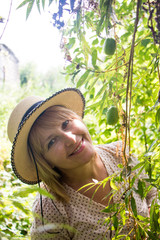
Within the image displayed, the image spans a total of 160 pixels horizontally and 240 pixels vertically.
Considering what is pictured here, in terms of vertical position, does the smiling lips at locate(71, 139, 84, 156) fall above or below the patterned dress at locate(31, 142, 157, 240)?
above

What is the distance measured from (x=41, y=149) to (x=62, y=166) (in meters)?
0.11

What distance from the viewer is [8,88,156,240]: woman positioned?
102 cm

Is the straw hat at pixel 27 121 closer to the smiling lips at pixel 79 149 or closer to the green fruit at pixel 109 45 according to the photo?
the smiling lips at pixel 79 149

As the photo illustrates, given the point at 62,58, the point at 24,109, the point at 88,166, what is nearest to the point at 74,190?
the point at 88,166

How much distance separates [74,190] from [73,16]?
0.73 meters

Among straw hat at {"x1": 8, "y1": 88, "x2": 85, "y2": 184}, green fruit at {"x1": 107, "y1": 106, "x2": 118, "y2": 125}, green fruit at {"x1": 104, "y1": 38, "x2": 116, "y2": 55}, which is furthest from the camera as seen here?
straw hat at {"x1": 8, "y1": 88, "x2": 85, "y2": 184}

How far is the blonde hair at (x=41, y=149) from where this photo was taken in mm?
1082

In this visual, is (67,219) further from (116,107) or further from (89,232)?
(116,107)

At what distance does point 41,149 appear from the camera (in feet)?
3.51

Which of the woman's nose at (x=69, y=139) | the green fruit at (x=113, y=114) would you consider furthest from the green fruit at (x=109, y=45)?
the woman's nose at (x=69, y=139)

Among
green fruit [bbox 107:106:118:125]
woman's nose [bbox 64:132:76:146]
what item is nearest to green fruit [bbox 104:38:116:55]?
green fruit [bbox 107:106:118:125]

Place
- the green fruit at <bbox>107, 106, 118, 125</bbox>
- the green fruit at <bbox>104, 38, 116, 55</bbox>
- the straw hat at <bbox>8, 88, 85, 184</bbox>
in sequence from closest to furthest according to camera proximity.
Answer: the green fruit at <bbox>104, 38, 116, 55</bbox> < the green fruit at <bbox>107, 106, 118, 125</bbox> < the straw hat at <bbox>8, 88, 85, 184</bbox>

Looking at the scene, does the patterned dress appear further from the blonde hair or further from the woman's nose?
the woman's nose

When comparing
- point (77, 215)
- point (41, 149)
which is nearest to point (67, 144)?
point (41, 149)
